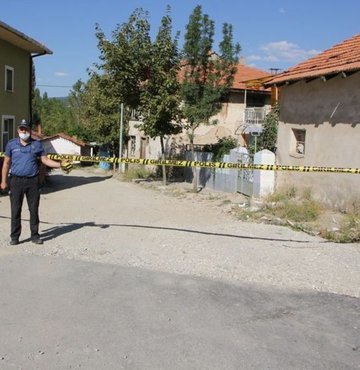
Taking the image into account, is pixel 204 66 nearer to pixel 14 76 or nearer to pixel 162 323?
pixel 14 76

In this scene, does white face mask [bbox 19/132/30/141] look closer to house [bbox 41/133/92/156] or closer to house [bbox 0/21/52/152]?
house [bbox 0/21/52/152]

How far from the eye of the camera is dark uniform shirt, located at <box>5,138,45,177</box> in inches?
291

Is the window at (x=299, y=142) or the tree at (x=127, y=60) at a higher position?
the tree at (x=127, y=60)

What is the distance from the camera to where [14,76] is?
1878 cm

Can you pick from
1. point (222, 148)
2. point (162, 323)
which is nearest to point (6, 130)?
point (222, 148)

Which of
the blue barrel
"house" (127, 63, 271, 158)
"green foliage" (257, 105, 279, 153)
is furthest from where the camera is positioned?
the blue barrel

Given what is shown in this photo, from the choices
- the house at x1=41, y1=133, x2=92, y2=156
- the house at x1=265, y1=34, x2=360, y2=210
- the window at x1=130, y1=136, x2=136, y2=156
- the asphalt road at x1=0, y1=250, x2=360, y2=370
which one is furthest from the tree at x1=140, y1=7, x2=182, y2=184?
the house at x1=41, y1=133, x2=92, y2=156

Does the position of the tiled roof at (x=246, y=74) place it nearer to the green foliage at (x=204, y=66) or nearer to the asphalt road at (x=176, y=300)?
the green foliage at (x=204, y=66)

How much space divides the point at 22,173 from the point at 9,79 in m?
12.3

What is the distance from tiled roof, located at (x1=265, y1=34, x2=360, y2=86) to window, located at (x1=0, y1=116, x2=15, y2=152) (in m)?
9.09

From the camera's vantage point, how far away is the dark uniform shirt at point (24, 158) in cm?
739

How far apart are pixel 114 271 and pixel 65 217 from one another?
15.6 ft

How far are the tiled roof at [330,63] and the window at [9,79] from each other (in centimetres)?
910

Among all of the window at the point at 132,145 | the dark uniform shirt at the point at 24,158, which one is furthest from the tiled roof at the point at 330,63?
the window at the point at 132,145
